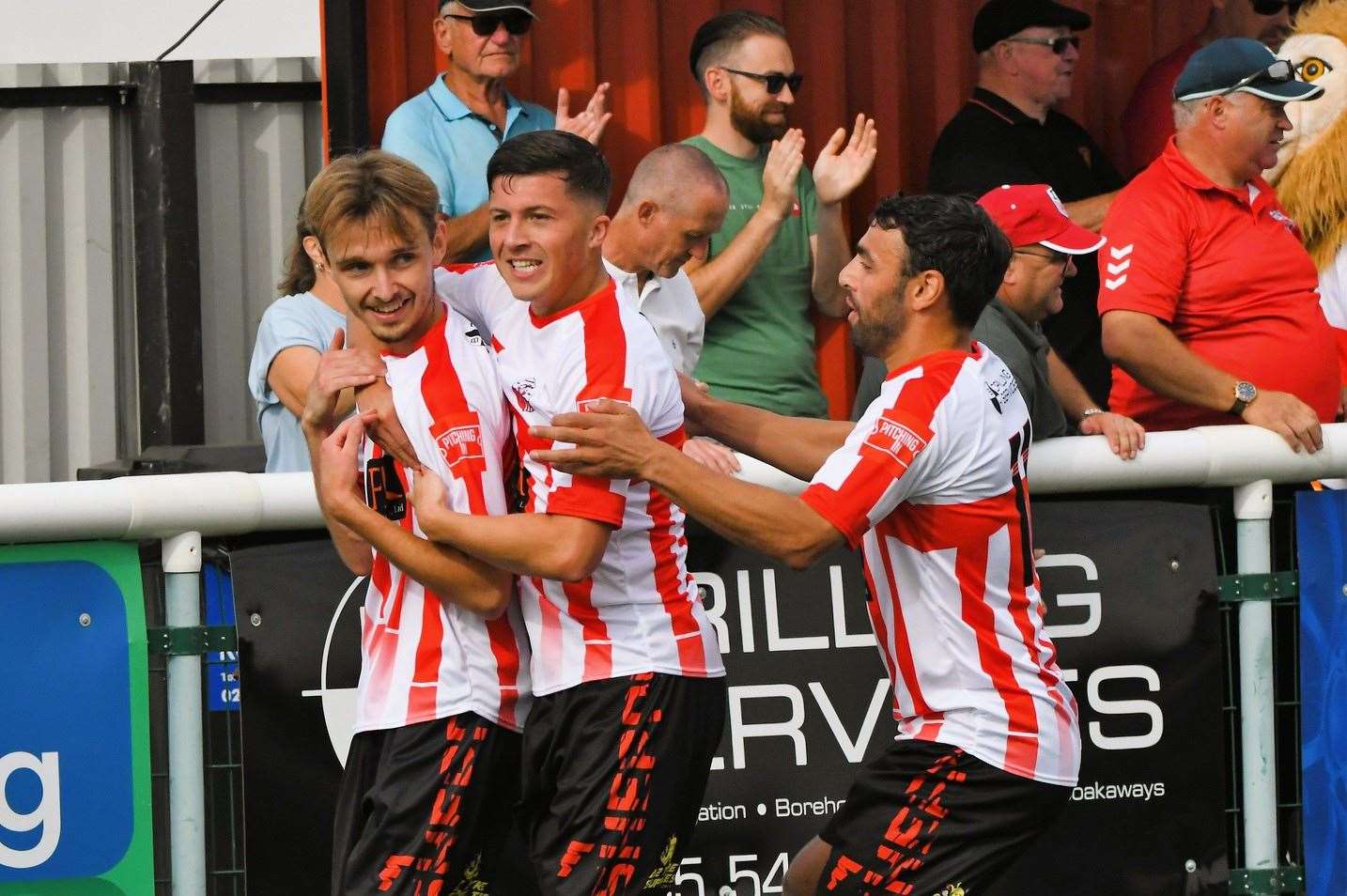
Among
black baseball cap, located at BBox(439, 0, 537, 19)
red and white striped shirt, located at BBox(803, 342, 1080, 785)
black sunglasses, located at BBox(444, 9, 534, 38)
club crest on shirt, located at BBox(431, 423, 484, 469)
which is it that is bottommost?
red and white striped shirt, located at BBox(803, 342, 1080, 785)

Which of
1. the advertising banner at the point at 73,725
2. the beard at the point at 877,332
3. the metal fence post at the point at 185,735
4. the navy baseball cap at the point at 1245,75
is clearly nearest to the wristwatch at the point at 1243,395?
the navy baseball cap at the point at 1245,75

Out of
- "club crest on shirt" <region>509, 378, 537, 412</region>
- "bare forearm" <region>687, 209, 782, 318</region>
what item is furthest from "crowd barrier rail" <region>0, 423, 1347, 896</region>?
"bare forearm" <region>687, 209, 782, 318</region>

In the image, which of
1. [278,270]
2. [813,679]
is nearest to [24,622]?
[813,679]

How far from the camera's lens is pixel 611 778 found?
328 cm

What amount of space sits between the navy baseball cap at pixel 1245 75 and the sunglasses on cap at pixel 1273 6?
3.96 ft

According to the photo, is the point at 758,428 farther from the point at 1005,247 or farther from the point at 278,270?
the point at 278,270

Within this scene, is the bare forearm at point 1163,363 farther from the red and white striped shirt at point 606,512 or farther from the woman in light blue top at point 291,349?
the woman in light blue top at point 291,349

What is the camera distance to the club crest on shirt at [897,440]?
3342mm

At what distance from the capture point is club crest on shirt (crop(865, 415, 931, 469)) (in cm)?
334

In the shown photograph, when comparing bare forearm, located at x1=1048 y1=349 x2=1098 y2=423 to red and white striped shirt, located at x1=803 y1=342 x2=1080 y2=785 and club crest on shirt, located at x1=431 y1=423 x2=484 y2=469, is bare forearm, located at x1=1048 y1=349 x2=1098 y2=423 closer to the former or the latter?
red and white striped shirt, located at x1=803 y1=342 x2=1080 y2=785

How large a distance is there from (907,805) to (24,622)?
5.86 feet

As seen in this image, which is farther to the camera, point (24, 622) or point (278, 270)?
point (278, 270)

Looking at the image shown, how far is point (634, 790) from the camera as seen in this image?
3.29m

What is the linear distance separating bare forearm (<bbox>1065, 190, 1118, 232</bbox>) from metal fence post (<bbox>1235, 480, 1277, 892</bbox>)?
151 centimetres
